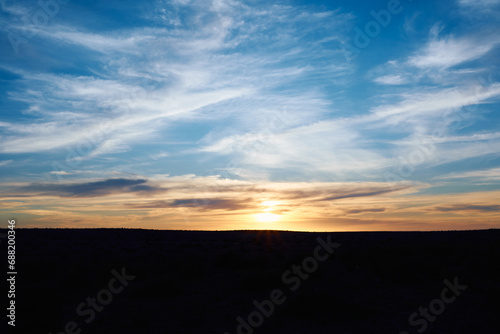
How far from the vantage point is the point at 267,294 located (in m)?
16.2

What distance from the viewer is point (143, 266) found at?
67.7ft

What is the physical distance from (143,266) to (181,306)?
6843mm

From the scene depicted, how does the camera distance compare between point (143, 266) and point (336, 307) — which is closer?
point (336, 307)

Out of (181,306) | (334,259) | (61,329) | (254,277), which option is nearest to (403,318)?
(254,277)

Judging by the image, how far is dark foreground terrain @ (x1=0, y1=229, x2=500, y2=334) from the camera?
1270cm

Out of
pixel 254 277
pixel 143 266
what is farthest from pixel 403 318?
pixel 143 266

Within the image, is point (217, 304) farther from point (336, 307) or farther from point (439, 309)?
point (439, 309)

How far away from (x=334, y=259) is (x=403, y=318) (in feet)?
34.3

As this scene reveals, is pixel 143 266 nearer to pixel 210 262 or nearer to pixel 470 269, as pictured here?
pixel 210 262

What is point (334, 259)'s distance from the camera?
78.1 feet

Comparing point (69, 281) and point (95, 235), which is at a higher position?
point (95, 235)

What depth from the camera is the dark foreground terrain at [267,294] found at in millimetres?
12703

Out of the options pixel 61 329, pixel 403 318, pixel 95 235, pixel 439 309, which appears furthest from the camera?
pixel 95 235

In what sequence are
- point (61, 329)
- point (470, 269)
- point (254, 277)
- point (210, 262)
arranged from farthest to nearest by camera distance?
Answer: point (210, 262)
point (470, 269)
point (254, 277)
point (61, 329)
